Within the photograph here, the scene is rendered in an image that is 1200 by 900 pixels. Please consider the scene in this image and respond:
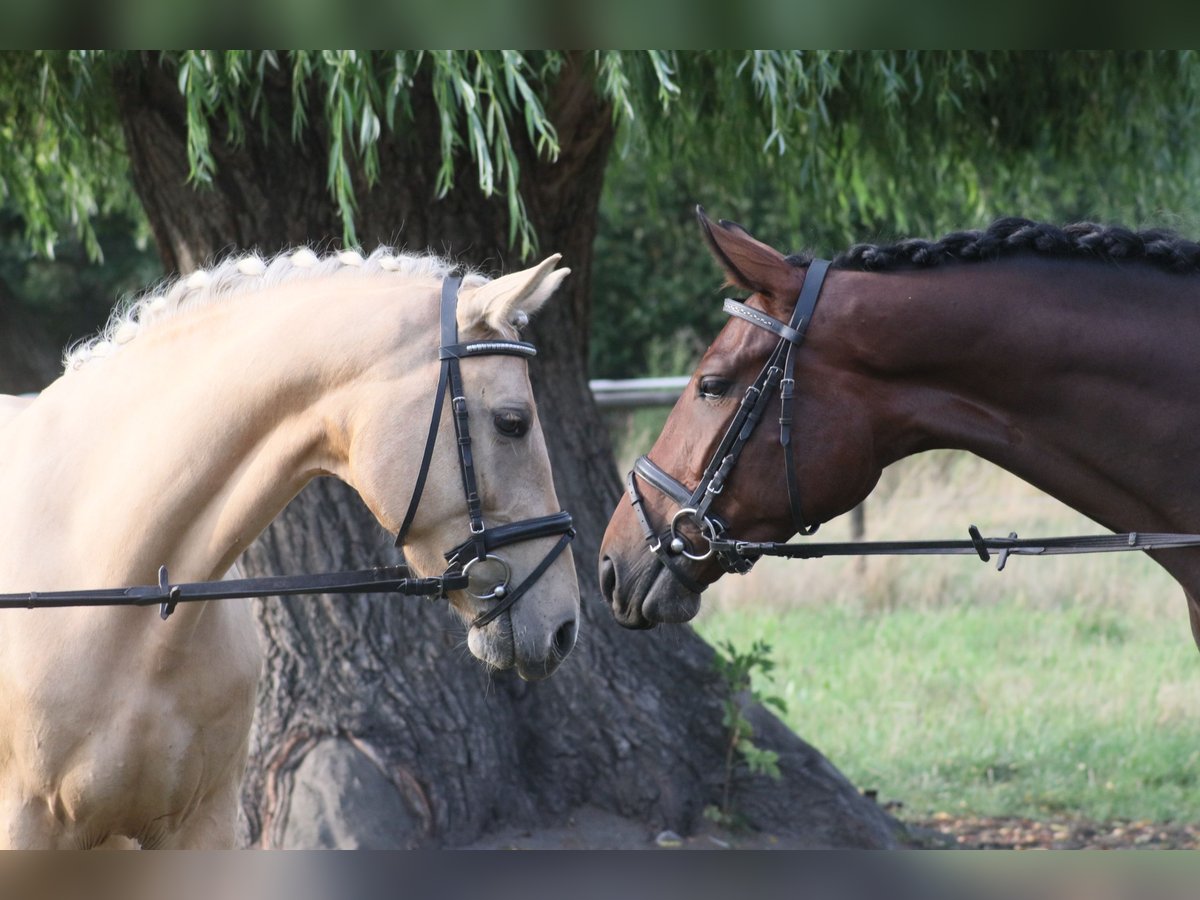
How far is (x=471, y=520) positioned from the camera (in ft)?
9.37

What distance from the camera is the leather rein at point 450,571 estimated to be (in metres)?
2.82

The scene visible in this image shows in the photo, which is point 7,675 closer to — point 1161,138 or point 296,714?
point 296,714

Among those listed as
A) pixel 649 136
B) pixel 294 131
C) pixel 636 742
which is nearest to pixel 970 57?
pixel 649 136

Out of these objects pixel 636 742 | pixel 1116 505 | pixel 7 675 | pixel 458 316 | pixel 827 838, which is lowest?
pixel 827 838

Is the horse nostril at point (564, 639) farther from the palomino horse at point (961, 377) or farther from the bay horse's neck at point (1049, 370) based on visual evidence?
the bay horse's neck at point (1049, 370)

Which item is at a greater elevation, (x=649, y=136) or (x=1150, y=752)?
(x=649, y=136)

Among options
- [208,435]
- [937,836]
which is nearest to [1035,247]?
[208,435]

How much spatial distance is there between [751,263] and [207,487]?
56.3 inches

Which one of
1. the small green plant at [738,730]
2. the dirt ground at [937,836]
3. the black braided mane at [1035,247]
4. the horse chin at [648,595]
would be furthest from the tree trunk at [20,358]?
the black braided mane at [1035,247]

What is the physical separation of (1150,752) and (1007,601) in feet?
9.22

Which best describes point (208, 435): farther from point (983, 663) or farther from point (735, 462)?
point (983, 663)

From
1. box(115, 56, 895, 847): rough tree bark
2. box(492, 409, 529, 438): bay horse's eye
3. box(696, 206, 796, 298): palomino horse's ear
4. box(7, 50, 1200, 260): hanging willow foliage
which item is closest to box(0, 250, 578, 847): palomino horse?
box(492, 409, 529, 438): bay horse's eye

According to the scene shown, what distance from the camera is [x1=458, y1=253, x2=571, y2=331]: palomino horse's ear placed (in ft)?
9.47

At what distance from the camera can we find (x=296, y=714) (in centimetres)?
504
